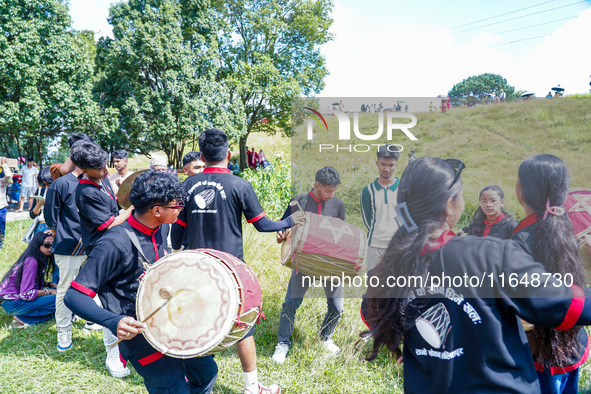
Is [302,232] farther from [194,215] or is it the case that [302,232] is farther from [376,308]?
[376,308]

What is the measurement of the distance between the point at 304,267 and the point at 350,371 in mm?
1029

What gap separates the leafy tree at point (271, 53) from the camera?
839 inches

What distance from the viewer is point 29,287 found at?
4.23 m

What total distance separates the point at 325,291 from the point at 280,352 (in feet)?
2.23

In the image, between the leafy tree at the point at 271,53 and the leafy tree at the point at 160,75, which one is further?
the leafy tree at the point at 271,53

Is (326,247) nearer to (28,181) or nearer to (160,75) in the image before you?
(28,181)

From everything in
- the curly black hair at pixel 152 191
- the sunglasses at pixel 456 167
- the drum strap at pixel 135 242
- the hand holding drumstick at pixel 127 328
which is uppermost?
the sunglasses at pixel 456 167

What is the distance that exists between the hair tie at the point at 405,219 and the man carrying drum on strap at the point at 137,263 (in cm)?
127

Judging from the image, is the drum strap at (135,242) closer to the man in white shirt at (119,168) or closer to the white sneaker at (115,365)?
the white sneaker at (115,365)

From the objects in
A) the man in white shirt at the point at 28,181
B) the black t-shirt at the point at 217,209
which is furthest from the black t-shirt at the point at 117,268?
the man in white shirt at the point at 28,181

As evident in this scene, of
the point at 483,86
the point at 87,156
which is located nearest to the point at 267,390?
the point at 87,156

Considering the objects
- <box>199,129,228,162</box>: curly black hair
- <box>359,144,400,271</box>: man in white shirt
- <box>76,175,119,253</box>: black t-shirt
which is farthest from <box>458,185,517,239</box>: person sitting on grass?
<box>76,175,119,253</box>: black t-shirt

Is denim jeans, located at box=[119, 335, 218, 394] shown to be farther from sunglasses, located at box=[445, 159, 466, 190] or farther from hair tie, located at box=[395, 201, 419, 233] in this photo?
sunglasses, located at box=[445, 159, 466, 190]

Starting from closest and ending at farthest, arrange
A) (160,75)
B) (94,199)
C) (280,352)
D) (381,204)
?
(381,204) < (94,199) < (280,352) < (160,75)
